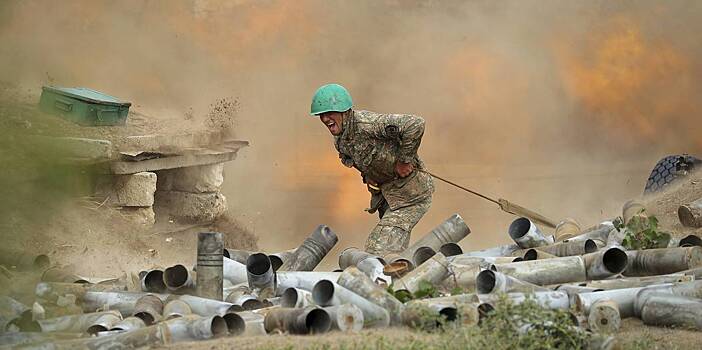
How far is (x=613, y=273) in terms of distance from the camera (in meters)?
8.15

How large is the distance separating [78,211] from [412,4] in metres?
8.82

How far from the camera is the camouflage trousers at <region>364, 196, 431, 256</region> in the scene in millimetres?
10328

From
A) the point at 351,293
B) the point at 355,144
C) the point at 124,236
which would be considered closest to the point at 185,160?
the point at 124,236

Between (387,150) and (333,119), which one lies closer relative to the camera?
(333,119)

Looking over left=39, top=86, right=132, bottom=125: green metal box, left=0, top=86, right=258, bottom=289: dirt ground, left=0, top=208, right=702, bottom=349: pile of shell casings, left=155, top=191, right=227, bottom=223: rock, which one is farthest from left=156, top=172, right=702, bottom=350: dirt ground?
left=155, top=191, right=227, bottom=223: rock

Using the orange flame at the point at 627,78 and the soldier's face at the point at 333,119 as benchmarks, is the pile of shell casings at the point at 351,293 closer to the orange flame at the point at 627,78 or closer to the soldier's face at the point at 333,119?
the soldier's face at the point at 333,119

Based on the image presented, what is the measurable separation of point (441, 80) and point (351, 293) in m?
12.1

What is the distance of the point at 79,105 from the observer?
488 inches

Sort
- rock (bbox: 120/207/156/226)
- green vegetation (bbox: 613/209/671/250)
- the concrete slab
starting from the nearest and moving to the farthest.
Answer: green vegetation (bbox: 613/209/671/250) → the concrete slab → rock (bbox: 120/207/156/226)

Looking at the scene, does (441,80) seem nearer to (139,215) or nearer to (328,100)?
(139,215)

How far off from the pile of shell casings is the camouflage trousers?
619mm

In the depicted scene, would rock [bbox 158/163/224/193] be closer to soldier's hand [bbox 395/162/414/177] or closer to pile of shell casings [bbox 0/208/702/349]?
soldier's hand [bbox 395/162/414/177]

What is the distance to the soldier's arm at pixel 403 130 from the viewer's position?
10.3m

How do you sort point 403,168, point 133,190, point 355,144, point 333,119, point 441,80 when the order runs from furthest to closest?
point 441,80, point 133,190, point 403,168, point 355,144, point 333,119
